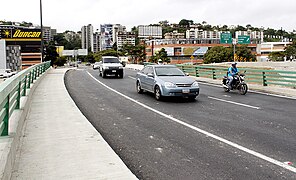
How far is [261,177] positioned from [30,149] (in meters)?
4.10

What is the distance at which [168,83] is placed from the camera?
1349 centimetres

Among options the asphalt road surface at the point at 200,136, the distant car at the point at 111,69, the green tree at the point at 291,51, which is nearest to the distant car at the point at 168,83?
the asphalt road surface at the point at 200,136

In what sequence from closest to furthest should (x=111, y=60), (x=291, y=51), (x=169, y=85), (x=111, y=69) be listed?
(x=169, y=85)
(x=111, y=69)
(x=111, y=60)
(x=291, y=51)

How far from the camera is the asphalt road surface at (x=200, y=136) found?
5.55m

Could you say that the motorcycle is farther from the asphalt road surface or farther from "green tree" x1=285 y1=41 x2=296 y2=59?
"green tree" x1=285 y1=41 x2=296 y2=59

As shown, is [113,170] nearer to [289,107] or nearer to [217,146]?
[217,146]

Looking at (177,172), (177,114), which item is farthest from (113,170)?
(177,114)

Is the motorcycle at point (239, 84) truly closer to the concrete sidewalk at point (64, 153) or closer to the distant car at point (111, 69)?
the concrete sidewalk at point (64, 153)

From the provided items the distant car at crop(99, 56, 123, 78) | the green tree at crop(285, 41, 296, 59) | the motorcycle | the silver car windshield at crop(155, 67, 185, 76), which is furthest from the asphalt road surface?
the green tree at crop(285, 41, 296, 59)

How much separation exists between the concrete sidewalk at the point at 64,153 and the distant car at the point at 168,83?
495 cm

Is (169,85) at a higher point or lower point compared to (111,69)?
lower

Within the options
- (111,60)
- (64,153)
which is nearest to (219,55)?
(111,60)

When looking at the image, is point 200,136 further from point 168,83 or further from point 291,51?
point 291,51

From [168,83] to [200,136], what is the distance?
5912 mm
